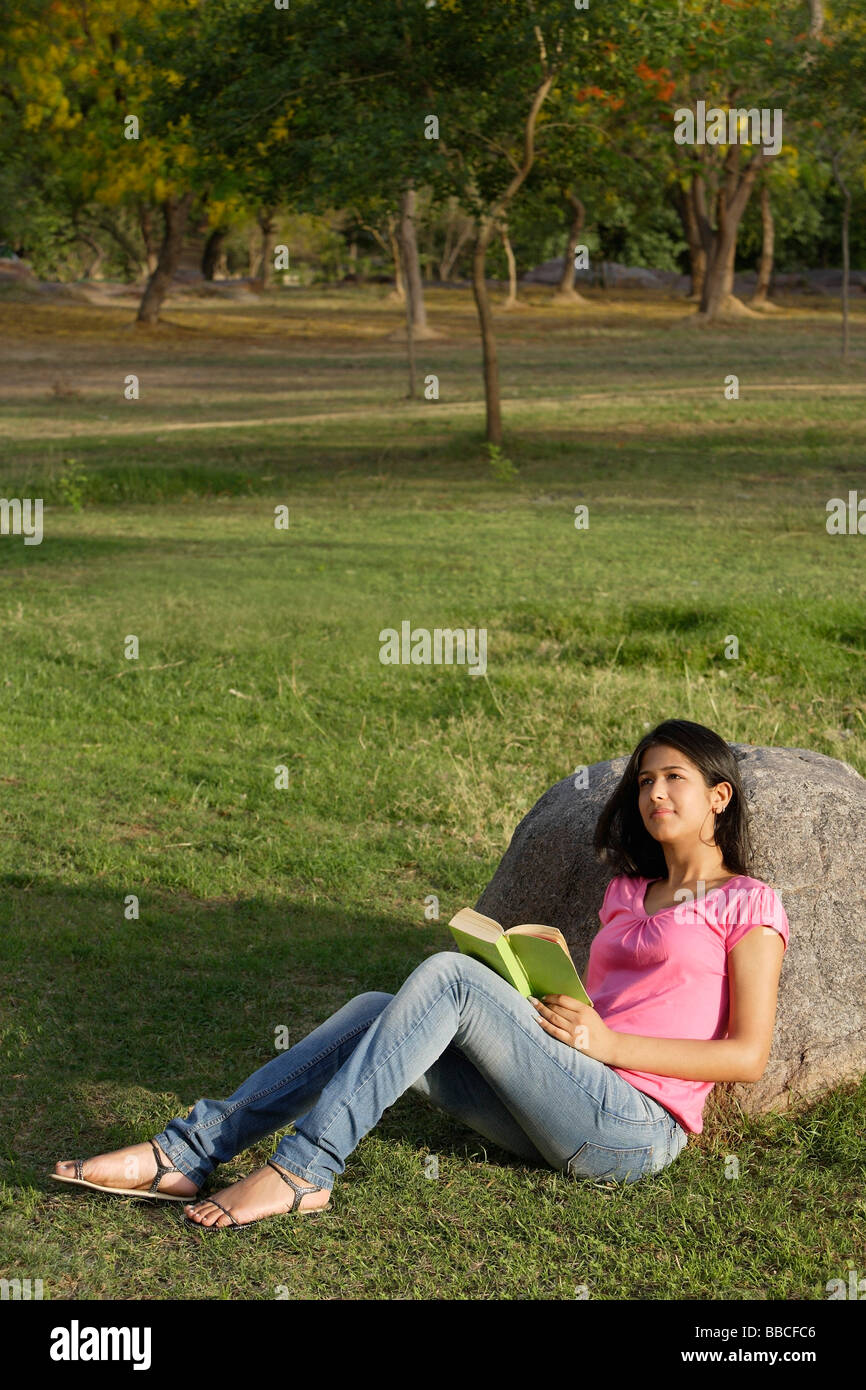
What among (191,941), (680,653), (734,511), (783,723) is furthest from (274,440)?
(191,941)

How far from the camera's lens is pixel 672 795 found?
12.5 ft

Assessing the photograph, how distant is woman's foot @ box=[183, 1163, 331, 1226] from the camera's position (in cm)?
351


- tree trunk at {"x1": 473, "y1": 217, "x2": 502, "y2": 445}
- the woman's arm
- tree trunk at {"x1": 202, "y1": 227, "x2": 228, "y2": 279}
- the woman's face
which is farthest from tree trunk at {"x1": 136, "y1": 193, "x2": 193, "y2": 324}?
the woman's arm

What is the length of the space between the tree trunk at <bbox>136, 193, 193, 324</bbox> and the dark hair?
101 feet

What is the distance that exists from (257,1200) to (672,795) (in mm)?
1444

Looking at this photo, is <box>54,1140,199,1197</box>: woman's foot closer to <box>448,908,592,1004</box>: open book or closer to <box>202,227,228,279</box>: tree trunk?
<box>448,908,592,1004</box>: open book

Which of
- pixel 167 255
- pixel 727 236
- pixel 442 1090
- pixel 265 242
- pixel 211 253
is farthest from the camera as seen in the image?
pixel 211 253

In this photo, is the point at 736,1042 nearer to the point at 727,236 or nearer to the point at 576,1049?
the point at 576,1049

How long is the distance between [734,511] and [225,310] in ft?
85.7

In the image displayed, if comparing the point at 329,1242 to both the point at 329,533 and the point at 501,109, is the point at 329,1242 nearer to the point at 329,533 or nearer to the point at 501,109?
the point at 329,533

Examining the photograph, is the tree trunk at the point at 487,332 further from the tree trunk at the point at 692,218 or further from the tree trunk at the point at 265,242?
the tree trunk at the point at 265,242

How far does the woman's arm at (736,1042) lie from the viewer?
3.57 meters

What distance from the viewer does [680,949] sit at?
12.2 feet

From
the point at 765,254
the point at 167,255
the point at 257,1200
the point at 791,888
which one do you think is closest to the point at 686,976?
the point at 791,888
